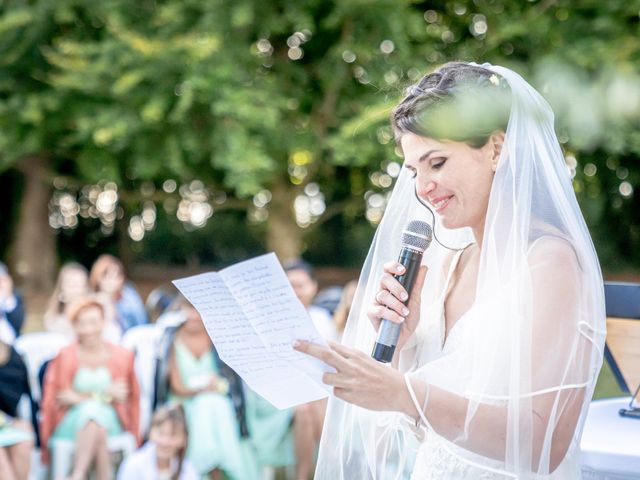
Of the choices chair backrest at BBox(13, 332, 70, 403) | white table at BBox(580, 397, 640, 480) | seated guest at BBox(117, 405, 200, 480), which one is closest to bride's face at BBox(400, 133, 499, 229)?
white table at BBox(580, 397, 640, 480)

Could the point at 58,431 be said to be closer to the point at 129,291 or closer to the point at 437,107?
the point at 129,291

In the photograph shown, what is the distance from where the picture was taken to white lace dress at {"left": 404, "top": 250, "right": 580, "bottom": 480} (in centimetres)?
172

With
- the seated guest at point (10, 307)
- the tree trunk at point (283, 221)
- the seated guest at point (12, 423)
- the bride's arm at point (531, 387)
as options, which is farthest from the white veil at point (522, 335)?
the tree trunk at point (283, 221)

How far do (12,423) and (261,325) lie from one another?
3742 mm

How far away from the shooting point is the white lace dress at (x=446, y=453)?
1724 millimetres

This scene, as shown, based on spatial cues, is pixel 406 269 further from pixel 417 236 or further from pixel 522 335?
pixel 522 335

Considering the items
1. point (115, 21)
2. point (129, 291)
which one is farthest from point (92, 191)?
point (129, 291)

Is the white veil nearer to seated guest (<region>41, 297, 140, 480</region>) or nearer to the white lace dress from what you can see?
the white lace dress

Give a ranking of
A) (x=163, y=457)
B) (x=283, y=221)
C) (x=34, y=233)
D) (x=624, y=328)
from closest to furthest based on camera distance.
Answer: (x=624, y=328), (x=163, y=457), (x=283, y=221), (x=34, y=233)

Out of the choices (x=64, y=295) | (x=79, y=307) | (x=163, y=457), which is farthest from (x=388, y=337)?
(x=64, y=295)

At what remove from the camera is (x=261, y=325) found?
1562 millimetres

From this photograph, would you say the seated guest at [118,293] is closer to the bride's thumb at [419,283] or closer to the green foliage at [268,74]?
the green foliage at [268,74]

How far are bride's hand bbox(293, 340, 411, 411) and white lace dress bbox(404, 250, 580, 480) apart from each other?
25 centimetres

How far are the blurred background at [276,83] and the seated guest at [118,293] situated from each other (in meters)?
3.30
